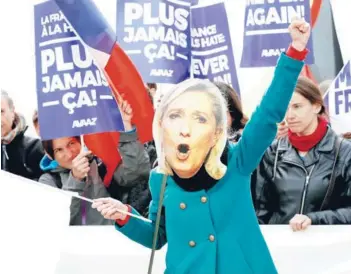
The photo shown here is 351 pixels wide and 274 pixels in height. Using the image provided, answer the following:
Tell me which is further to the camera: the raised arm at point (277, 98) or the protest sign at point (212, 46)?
the protest sign at point (212, 46)

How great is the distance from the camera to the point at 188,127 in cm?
163

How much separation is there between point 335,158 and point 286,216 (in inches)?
8.4

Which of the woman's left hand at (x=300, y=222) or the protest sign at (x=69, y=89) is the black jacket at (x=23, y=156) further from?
the woman's left hand at (x=300, y=222)

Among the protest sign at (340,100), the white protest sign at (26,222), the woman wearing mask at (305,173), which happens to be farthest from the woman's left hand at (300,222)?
the white protest sign at (26,222)

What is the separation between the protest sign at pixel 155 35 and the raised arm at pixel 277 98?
0.34 m

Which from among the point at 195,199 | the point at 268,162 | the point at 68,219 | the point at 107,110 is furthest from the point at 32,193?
the point at 268,162

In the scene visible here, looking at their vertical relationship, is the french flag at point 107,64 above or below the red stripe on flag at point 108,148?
above

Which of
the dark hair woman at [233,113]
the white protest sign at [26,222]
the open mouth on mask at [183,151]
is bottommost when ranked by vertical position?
the white protest sign at [26,222]

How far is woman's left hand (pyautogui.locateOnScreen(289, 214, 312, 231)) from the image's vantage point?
1722 mm

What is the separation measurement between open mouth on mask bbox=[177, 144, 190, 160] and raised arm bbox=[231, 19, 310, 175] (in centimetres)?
14

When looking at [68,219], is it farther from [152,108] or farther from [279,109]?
[279,109]

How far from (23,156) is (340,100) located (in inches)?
37.6

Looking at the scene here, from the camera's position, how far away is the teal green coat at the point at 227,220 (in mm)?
1559

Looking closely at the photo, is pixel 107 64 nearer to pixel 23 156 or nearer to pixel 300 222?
pixel 23 156
